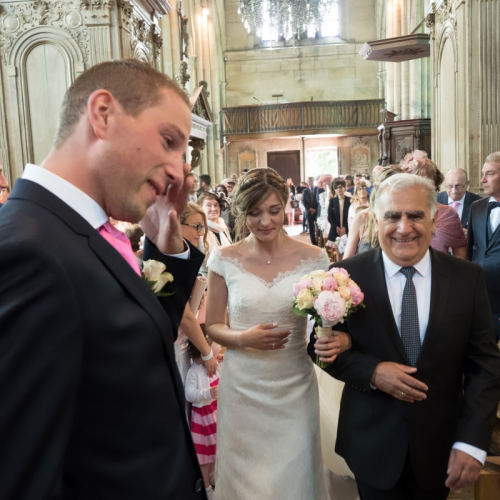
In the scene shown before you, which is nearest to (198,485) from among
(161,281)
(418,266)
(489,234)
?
(161,281)

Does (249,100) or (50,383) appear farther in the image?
(249,100)

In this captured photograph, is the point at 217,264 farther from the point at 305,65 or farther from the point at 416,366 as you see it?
the point at 305,65

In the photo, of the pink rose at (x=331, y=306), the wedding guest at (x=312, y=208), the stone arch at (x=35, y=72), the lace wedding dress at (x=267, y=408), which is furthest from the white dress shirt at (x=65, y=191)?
the wedding guest at (x=312, y=208)

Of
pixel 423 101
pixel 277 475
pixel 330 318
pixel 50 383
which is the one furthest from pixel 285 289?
pixel 423 101

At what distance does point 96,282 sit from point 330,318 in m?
1.17

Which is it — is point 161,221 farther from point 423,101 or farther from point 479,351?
point 423,101

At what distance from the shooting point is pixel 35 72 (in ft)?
23.9

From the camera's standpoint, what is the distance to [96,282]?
102 centimetres

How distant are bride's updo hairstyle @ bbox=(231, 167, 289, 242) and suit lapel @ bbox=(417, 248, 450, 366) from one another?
1.00m

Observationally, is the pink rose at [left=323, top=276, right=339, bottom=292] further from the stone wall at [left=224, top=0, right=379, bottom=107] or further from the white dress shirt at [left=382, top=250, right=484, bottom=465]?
the stone wall at [left=224, top=0, right=379, bottom=107]

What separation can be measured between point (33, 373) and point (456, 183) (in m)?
5.24

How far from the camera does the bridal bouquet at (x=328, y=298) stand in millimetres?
1945

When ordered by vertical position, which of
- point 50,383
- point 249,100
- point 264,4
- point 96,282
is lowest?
point 50,383

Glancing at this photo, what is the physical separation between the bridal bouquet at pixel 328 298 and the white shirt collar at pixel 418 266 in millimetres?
174
